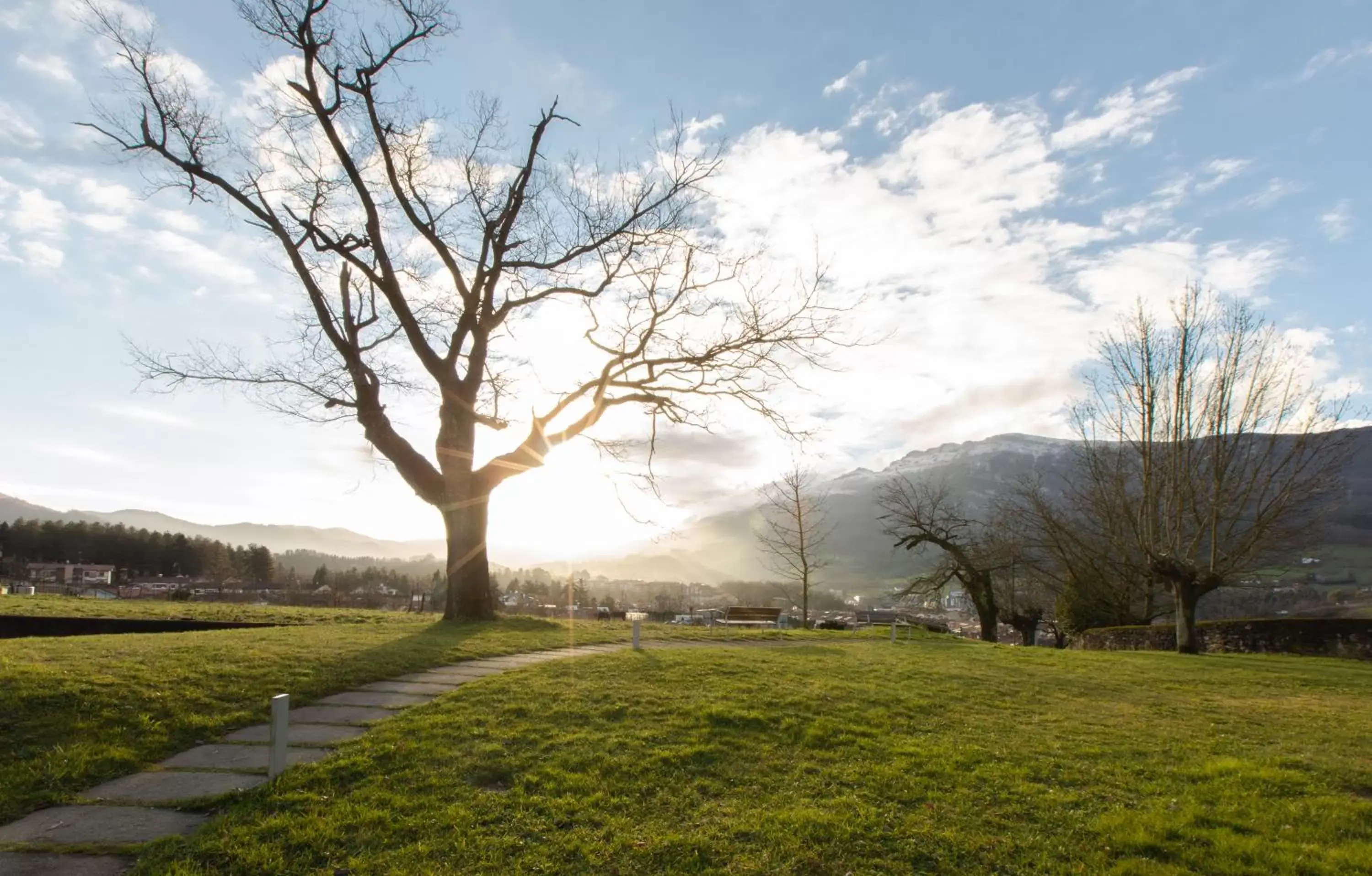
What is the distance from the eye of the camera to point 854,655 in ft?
47.8

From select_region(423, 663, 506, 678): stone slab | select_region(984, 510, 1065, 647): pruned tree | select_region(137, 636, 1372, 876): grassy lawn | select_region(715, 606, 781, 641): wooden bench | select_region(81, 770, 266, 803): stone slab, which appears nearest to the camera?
select_region(137, 636, 1372, 876): grassy lawn

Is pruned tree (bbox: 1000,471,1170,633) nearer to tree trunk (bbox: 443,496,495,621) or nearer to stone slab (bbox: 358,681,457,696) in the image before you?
tree trunk (bbox: 443,496,495,621)

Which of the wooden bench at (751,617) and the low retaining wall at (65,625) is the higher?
the low retaining wall at (65,625)

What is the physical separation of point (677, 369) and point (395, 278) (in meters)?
7.40

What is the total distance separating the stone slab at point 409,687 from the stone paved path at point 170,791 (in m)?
0.11

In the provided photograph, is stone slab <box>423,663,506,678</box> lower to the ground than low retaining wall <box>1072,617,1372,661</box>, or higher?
higher

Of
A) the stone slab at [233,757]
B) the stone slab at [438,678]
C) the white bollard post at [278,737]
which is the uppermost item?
the white bollard post at [278,737]

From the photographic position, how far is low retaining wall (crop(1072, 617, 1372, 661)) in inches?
792

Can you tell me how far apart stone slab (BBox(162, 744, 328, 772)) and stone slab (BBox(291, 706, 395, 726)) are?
2.49 ft

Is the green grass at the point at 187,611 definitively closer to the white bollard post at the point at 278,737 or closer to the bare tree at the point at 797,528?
the white bollard post at the point at 278,737

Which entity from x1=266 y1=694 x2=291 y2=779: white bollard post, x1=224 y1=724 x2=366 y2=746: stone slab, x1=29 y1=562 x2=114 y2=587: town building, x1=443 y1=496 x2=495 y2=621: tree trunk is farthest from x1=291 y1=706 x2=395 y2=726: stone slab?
x1=29 y1=562 x2=114 y2=587: town building

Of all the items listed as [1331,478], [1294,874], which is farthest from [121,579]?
[1331,478]

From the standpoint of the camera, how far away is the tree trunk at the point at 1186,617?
20734 mm

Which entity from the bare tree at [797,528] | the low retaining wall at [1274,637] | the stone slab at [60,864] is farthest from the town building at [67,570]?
the low retaining wall at [1274,637]
